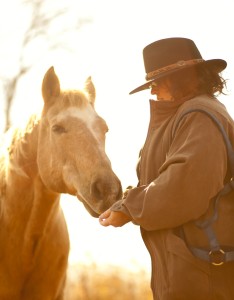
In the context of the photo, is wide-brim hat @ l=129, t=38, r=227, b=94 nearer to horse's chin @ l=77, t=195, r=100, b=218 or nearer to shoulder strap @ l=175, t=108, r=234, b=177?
shoulder strap @ l=175, t=108, r=234, b=177

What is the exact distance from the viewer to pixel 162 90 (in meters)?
2.98

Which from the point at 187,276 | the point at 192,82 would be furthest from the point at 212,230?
the point at 192,82

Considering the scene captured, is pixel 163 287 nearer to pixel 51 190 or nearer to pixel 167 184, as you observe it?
pixel 167 184

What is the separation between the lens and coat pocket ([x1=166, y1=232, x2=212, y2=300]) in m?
2.53

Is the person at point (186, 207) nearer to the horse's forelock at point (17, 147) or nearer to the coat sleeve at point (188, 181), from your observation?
the coat sleeve at point (188, 181)

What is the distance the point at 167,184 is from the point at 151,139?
0.42 metres

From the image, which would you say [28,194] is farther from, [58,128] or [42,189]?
[58,128]

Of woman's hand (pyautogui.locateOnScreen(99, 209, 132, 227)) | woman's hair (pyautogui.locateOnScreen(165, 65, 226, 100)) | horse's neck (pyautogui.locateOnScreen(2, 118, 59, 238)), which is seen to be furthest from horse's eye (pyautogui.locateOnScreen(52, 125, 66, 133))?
woman's hand (pyautogui.locateOnScreen(99, 209, 132, 227))

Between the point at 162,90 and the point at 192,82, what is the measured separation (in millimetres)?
175

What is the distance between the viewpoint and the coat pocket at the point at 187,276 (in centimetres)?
253

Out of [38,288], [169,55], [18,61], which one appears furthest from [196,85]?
[18,61]

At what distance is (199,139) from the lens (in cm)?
258

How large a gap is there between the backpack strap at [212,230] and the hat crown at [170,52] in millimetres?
433

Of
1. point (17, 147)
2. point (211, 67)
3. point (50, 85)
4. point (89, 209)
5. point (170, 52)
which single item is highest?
point (50, 85)
